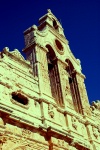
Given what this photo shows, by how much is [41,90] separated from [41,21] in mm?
6220

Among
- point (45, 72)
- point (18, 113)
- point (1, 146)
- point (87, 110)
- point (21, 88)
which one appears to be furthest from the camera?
point (87, 110)

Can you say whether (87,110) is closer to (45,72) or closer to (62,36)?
(45,72)

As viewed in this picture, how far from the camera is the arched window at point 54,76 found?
43.1ft

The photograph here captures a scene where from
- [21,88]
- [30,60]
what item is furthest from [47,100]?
[30,60]

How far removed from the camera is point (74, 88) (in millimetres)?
15070

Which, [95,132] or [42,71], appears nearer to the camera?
[42,71]

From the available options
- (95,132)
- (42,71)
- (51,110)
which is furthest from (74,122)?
(42,71)

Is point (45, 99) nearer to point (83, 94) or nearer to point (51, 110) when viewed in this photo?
point (51, 110)

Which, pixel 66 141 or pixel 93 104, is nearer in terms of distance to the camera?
pixel 66 141

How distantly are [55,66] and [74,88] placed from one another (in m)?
1.80

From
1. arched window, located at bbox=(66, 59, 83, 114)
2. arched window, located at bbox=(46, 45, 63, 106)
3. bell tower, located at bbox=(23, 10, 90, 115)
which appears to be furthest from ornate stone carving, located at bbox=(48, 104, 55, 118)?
arched window, located at bbox=(66, 59, 83, 114)

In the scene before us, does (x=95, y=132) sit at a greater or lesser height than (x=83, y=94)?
lesser

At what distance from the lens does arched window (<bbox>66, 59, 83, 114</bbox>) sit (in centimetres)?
1428

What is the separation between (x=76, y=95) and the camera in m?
14.8
